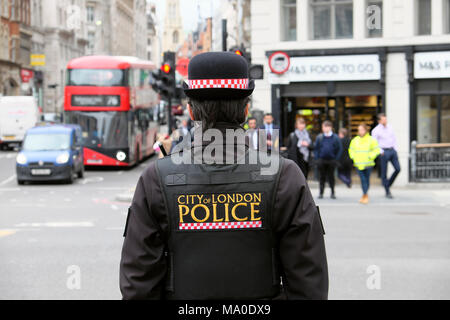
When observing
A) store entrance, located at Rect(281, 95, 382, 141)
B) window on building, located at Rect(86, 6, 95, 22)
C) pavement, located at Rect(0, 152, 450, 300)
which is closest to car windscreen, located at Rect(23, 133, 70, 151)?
pavement, located at Rect(0, 152, 450, 300)

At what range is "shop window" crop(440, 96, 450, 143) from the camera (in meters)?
21.3

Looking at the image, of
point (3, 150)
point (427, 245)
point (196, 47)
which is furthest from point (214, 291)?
point (196, 47)

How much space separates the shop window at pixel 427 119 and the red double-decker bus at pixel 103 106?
10.8 meters

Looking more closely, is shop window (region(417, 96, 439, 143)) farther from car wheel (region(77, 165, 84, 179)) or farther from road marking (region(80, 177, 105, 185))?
car wheel (region(77, 165, 84, 179))

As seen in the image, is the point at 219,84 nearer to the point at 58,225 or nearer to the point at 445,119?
the point at 58,225

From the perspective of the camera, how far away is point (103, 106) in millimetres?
27547

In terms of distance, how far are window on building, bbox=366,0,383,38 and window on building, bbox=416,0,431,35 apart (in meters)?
1.02

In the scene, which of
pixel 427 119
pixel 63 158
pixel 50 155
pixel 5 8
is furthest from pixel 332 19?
pixel 5 8

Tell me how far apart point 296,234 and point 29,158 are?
20.4m

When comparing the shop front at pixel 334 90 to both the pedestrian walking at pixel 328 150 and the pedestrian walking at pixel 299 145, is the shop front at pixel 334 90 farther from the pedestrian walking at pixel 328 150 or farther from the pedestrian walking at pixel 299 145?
the pedestrian walking at pixel 328 150

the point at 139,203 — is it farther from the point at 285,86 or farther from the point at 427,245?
the point at 285,86

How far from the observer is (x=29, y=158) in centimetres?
2233

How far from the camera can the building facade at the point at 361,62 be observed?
2119 cm
